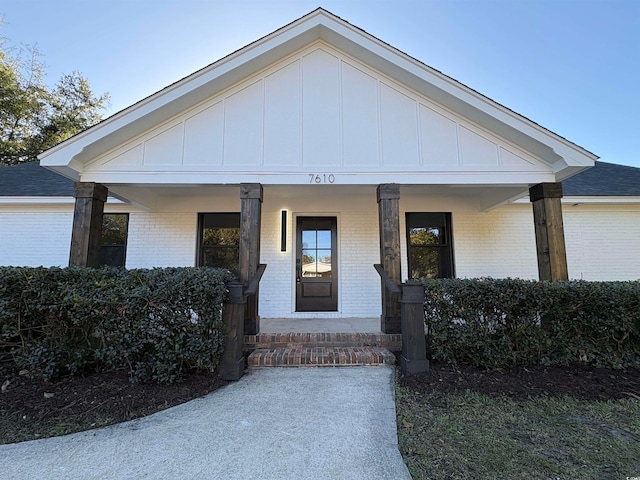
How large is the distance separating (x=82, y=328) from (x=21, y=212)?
16.4 feet

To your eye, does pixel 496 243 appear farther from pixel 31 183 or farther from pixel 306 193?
pixel 31 183

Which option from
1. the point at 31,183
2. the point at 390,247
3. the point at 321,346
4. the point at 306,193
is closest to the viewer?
the point at 321,346

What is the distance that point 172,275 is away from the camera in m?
3.52

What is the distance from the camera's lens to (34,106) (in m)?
16.1

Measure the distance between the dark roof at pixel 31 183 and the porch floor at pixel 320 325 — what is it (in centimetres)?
512

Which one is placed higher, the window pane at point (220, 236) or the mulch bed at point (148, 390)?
the window pane at point (220, 236)

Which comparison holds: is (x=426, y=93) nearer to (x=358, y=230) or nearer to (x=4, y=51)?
(x=358, y=230)

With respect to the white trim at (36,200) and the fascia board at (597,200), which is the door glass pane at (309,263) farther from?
the fascia board at (597,200)

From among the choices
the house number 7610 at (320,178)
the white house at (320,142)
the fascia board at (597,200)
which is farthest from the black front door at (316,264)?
the fascia board at (597,200)

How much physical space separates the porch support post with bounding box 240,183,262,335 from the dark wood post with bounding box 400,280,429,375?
2.13 meters

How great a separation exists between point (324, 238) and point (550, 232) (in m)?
3.99

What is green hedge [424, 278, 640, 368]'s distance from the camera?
3.70 meters

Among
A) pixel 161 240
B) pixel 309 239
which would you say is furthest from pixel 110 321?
pixel 309 239

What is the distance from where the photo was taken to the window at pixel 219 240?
6.60m
